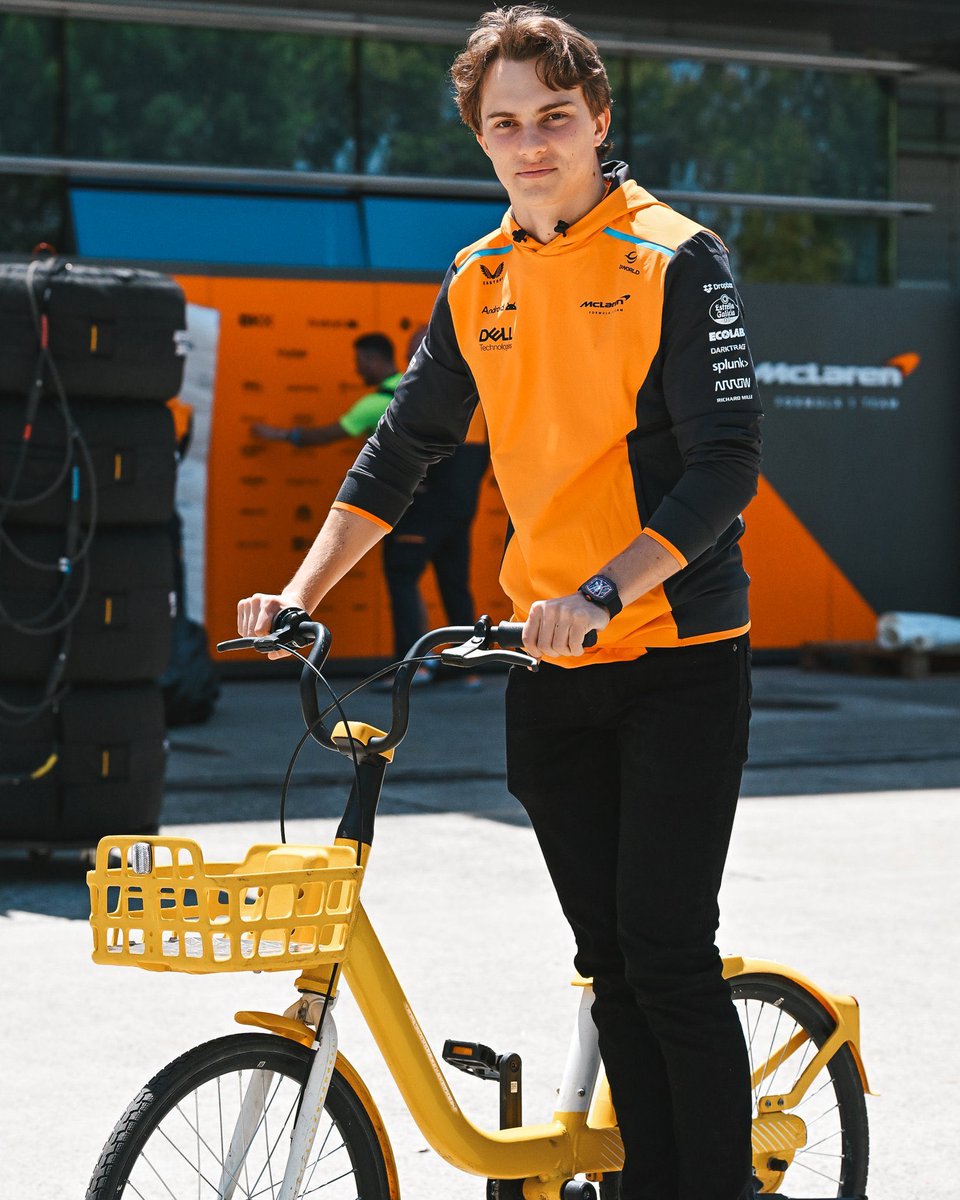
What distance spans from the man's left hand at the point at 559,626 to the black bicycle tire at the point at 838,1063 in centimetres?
98

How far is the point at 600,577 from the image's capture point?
2760 millimetres

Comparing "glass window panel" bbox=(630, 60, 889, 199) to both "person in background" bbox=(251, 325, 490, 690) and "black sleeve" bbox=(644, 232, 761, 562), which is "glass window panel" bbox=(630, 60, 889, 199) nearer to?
"person in background" bbox=(251, 325, 490, 690)

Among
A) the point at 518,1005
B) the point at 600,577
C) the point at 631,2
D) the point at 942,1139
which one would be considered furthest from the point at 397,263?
the point at 600,577

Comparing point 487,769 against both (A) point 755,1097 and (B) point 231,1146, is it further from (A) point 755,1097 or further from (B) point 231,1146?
(B) point 231,1146

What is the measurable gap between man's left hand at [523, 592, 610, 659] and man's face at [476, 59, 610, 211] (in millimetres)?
697

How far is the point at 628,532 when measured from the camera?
2973 mm

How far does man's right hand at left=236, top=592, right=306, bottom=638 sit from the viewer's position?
9.64 ft

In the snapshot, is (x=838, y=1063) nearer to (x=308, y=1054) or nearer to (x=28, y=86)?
(x=308, y=1054)

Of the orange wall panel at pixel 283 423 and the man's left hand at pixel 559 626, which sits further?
the orange wall panel at pixel 283 423

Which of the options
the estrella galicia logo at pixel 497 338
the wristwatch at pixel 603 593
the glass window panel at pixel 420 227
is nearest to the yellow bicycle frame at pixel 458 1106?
the wristwatch at pixel 603 593

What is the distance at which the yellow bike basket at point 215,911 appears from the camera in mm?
2467

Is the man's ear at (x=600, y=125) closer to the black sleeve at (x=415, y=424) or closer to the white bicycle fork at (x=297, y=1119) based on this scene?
the black sleeve at (x=415, y=424)

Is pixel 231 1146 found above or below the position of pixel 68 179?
below

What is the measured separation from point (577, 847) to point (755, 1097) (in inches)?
27.1
